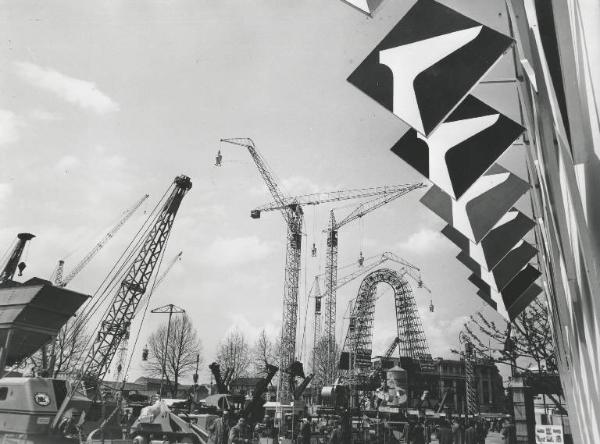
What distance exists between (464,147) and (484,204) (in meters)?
1.83

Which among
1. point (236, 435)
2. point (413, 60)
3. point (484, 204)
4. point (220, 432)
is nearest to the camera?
point (413, 60)

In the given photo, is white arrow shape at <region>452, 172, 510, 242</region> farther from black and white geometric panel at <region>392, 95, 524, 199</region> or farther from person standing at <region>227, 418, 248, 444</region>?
person standing at <region>227, 418, 248, 444</region>

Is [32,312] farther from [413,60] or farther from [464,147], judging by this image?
[413,60]

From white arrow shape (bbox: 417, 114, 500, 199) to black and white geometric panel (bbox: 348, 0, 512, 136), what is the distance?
0.55 meters

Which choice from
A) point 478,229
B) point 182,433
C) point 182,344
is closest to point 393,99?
point 478,229

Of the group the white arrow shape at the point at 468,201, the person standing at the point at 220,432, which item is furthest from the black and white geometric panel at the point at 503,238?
the person standing at the point at 220,432

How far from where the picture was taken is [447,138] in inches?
146

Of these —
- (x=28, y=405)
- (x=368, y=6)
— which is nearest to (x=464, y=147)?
(x=368, y=6)

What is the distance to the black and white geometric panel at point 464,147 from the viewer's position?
337 cm

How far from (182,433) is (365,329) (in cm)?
5677

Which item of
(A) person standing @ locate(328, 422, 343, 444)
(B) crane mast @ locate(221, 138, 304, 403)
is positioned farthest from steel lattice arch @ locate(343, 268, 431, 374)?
(A) person standing @ locate(328, 422, 343, 444)

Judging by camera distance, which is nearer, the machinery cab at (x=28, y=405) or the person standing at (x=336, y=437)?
the machinery cab at (x=28, y=405)

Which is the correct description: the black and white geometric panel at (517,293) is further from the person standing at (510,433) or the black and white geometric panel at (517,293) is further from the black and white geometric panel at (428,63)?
the person standing at (510,433)

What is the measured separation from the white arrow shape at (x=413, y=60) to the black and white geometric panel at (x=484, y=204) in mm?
2236
